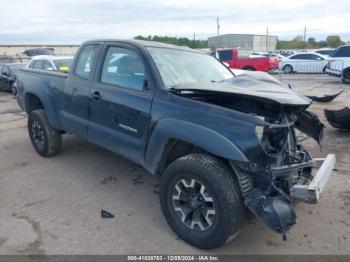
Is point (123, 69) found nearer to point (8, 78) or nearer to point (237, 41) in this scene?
point (8, 78)

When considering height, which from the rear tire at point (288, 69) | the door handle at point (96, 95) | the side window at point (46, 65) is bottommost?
the rear tire at point (288, 69)

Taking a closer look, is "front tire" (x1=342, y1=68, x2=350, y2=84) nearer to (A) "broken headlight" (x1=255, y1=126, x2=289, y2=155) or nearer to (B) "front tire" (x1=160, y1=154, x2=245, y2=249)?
(A) "broken headlight" (x1=255, y1=126, x2=289, y2=155)

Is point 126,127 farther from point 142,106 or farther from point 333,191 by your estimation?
point 333,191

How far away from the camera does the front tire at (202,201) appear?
3.12m

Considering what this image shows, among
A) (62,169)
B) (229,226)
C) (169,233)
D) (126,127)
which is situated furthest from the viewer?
(62,169)

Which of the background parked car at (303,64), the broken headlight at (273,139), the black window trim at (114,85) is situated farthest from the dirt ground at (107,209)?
the background parked car at (303,64)

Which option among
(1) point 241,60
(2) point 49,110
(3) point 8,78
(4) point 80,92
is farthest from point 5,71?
(1) point 241,60

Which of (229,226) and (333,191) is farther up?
(229,226)

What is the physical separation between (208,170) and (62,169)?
3.04 m

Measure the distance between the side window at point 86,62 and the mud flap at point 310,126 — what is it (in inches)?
105

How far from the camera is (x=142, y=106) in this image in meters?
3.87

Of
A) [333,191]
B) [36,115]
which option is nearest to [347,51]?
[333,191]

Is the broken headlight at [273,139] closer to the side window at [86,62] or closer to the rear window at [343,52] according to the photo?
the side window at [86,62]

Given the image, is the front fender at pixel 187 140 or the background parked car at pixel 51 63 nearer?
the front fender at pixel 187 140
